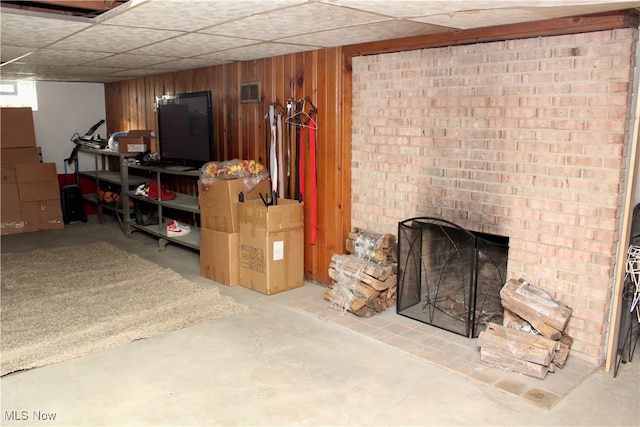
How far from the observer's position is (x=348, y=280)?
3838mm

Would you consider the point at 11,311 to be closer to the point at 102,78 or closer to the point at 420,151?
the point at 420,151

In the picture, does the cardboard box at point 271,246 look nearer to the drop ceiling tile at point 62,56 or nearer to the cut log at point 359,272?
the cut log at point 359,272

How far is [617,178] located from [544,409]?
1.28m

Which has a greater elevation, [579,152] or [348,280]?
[579,152]

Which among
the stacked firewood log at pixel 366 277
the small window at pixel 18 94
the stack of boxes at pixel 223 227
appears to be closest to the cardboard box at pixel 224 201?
the stack of boxes at pixel 223 227

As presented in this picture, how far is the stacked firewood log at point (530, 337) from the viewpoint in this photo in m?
2.82

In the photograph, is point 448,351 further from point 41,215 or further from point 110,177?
point 41,215

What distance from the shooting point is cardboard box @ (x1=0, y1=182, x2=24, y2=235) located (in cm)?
672

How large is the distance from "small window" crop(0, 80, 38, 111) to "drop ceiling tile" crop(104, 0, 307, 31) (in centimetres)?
534

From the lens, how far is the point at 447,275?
397cm

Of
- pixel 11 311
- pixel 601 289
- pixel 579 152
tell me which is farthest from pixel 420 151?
pixel 11 311

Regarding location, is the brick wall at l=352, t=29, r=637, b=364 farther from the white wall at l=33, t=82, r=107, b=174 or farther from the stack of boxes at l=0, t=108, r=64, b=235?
the white wall at l=33, t=82, r=107, b=174

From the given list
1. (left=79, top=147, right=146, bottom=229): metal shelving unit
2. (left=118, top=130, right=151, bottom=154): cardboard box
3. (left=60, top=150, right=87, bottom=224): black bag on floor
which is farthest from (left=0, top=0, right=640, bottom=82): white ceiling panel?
(left=60, top=150, right=87, bottom=224): black bag on floor

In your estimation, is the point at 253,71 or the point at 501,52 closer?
the point at 501,52
